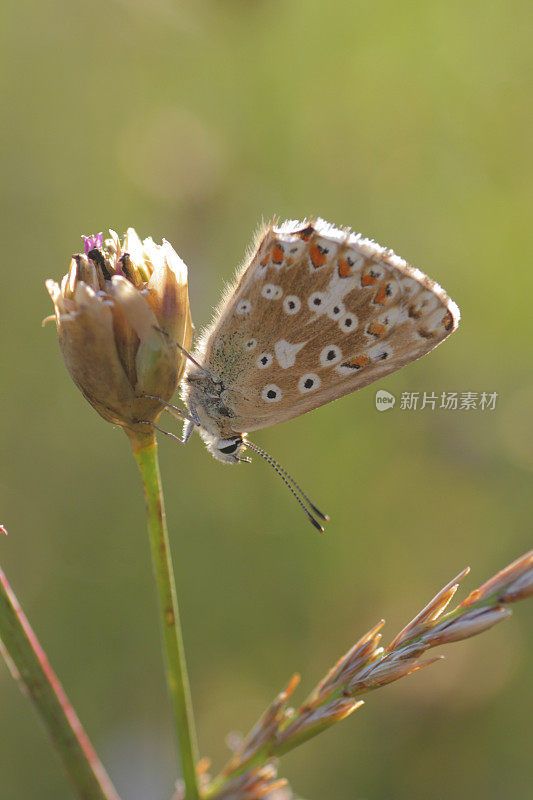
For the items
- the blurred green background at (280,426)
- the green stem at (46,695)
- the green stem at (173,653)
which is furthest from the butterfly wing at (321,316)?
the blurred green background at (280,426)

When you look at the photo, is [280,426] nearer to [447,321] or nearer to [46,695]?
[447,321]

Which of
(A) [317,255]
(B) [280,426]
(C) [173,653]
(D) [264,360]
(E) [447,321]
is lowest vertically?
(C) [173,653]

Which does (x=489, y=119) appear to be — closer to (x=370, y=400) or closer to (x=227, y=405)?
(x=370, y=400)

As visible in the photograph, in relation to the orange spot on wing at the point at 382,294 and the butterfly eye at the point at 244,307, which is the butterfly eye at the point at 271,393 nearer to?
the butterfly eye at the point at 244,307

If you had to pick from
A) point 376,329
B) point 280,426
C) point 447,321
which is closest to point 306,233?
point 376,329

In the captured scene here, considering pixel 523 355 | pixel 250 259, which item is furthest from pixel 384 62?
pixel 250 259

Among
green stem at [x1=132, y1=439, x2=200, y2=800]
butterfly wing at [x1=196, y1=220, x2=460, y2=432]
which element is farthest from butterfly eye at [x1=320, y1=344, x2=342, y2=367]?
green stem at [x1=132, y1=439, x2=200, y2=800]

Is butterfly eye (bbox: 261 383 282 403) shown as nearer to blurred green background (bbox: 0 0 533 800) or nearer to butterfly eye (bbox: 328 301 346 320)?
butterfly eye (bbox: 328 301 346 320)
